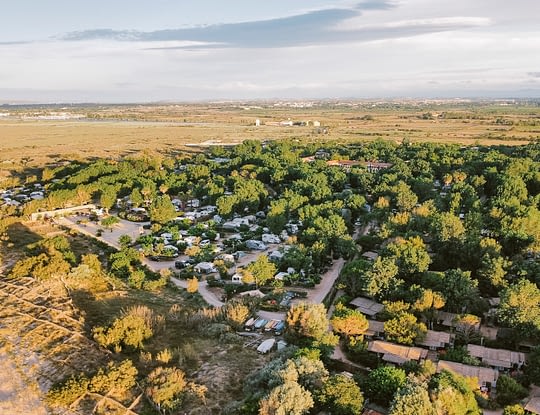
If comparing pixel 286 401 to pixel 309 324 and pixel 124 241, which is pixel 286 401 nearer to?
pixel 309 324

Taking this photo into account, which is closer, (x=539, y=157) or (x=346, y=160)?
(x=539, y=157)

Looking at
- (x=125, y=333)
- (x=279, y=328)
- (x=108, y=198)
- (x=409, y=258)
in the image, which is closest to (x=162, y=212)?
(x=108, y=198)

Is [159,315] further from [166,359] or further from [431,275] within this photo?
[431,275]

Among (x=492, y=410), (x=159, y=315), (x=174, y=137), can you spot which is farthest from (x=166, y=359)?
(x=174, y=137)

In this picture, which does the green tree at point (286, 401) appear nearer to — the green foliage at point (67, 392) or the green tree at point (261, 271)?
the green foliage at point (67, 392)

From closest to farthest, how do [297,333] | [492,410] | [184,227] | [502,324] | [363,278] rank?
[492,410] → [297,333] → [502,324] → [363,278] → [184,227]

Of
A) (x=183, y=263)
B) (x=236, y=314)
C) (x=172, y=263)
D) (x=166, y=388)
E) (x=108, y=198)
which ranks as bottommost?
(x=172, y=263)

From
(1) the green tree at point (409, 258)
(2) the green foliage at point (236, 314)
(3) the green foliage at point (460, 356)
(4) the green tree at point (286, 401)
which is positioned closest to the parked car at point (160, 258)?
(2) the green foliage at point (236, 314)

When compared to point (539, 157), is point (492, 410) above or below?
below
